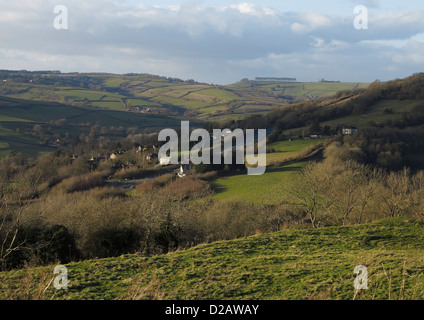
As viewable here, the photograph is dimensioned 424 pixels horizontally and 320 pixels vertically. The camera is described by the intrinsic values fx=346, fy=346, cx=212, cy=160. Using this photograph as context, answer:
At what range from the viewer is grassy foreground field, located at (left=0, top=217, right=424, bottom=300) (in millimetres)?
7441

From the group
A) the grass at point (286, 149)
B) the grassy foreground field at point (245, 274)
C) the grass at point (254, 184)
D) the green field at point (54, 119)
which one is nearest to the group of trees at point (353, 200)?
the grass at point (254, 184)

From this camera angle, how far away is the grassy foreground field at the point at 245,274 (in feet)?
24.4

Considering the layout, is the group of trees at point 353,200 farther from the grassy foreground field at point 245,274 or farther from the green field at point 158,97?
the green field at point 158,97

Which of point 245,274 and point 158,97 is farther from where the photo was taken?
point 158,97

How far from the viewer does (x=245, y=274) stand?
356 inches

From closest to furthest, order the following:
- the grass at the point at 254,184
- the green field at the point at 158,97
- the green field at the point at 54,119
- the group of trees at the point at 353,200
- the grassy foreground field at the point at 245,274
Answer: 1. the grassy foreground field at the point at 245,274
2. the group of trees at the point at 353,200
3. the grass at the point at 254,184
4. the green field at the point at 54,119
5. the green field at the point at 158,97

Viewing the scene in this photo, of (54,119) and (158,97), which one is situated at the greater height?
(158,97)

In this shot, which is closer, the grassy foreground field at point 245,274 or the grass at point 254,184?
the grassy foreground field at point 245,274

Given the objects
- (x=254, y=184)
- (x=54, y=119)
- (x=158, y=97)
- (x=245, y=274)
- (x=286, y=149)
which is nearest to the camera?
(x=245, y=274)

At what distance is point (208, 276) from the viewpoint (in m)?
8.84

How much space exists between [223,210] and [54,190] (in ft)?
81.8

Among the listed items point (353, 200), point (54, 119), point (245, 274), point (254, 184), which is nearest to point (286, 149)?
point (254, 184)

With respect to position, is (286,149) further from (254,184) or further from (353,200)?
(353,200)

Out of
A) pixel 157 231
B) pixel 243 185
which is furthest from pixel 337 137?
pixel 157 231
